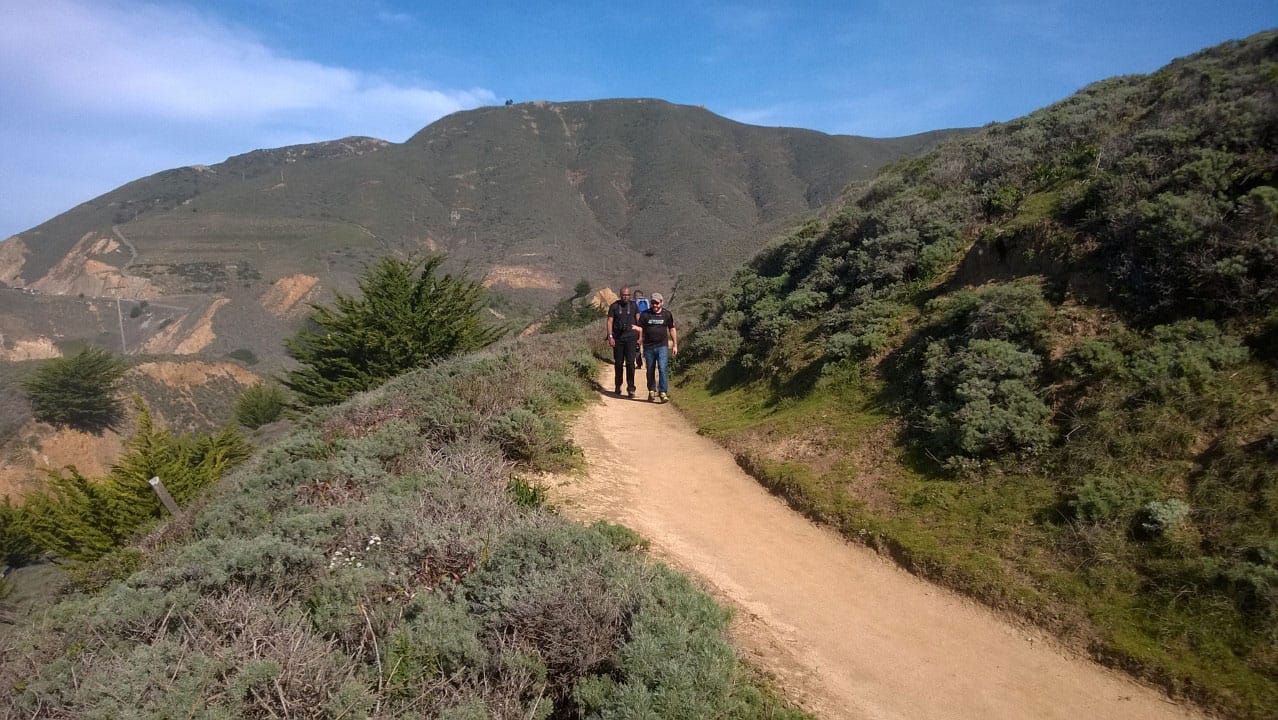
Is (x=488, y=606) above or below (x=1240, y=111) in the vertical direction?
below

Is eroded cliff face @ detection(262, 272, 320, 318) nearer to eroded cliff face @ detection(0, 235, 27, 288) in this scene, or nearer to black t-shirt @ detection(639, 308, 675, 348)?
eroded cliff face @ detection(0, 235, 27, 288)

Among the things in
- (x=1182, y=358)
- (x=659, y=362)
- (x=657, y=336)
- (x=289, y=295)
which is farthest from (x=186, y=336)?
(x=1182, y=358)

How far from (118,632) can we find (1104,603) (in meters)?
5.96

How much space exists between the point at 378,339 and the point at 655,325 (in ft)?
35.6

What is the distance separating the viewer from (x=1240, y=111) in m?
6.98

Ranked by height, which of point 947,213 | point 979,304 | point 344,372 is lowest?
point 344,372

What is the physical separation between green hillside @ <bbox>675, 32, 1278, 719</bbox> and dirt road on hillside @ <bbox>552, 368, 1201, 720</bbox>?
0.78 ft

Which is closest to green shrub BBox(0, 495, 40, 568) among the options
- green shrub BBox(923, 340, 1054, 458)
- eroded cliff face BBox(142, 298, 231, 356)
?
green shrub BBox(923, 340, 1054, 458)

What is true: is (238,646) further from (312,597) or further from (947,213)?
(947,213)

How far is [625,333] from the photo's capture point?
1022 cm

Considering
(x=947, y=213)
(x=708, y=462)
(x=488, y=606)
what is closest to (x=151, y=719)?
(x=488, y=606)

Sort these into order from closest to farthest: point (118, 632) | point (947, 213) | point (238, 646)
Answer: point (238, 646) → point (118, 632) → point (947, 213)

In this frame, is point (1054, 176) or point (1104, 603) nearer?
point (1104, 603)

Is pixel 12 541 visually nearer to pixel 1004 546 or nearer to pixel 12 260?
pixel 1004 546
